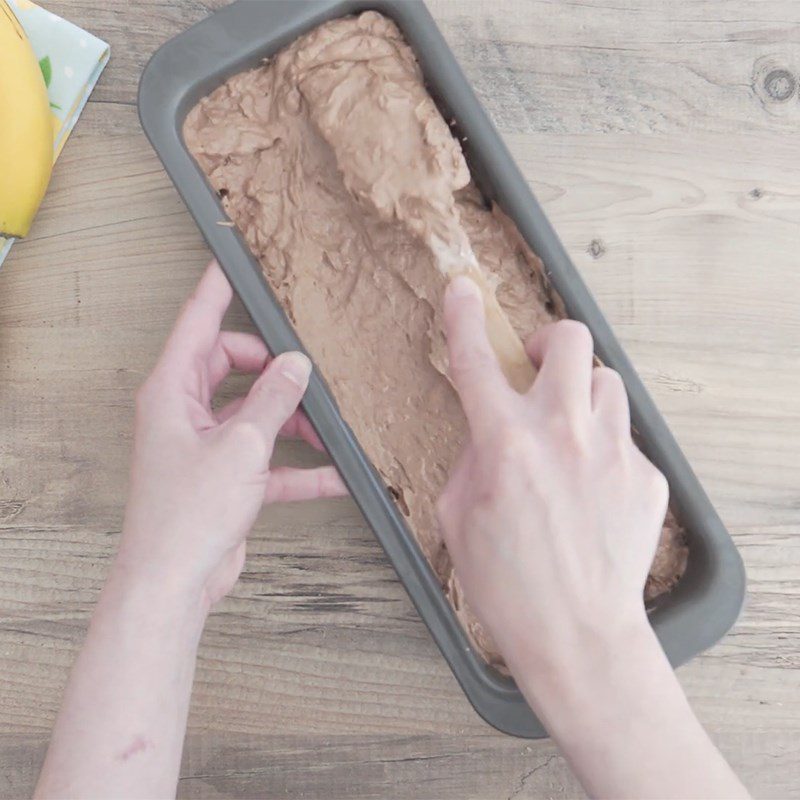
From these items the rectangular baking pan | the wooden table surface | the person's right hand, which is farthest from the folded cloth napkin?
the person's right hand

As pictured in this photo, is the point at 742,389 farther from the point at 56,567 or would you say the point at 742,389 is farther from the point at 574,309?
the point at 56,567

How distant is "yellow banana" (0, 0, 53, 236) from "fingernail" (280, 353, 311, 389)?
28 centimetres

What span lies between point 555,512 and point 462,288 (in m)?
0.19

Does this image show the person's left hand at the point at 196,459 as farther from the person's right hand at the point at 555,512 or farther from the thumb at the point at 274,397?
the person's right hand at the point at 555,512

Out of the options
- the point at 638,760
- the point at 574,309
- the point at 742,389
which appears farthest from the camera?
the point at 742,389

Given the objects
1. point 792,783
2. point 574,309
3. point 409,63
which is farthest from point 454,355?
point 792,783

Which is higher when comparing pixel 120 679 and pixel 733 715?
pixel 120 679

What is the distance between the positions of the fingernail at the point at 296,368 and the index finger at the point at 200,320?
74 mm

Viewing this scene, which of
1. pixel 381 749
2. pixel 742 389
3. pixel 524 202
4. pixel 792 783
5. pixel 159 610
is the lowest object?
pixel 792 783

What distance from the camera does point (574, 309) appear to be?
61cm

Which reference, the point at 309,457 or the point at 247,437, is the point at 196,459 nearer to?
the point at 247,437

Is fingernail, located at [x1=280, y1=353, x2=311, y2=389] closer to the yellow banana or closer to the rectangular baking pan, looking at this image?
the rectangular baking pan

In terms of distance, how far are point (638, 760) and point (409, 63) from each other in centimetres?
55

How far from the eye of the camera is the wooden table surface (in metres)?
0.72
